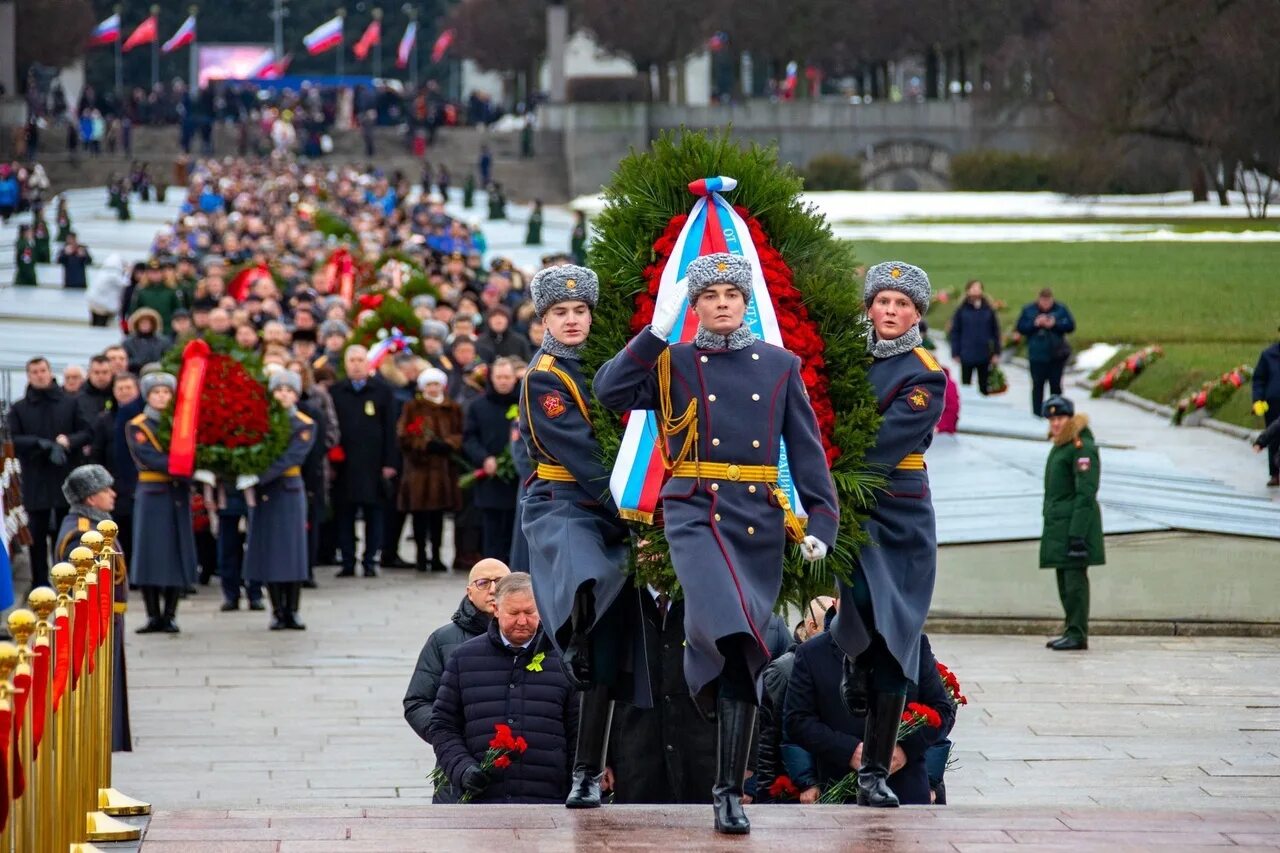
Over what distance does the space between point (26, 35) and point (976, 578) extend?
220ft

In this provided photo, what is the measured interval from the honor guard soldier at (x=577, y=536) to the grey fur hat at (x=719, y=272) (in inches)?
29.5

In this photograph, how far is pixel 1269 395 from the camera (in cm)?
1873

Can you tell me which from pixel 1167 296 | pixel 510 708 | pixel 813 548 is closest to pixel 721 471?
pixel 813 548

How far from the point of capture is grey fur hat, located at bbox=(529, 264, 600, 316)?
7801 millimetres

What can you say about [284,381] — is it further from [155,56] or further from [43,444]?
[155,56]

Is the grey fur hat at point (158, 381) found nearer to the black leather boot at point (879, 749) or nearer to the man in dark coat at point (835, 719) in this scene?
the man in dark coat at point (835, 719)

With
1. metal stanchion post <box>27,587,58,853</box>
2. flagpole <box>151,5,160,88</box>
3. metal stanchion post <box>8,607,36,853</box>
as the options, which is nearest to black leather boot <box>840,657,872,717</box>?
metal stanchion post <box>27,587,58,853</box>

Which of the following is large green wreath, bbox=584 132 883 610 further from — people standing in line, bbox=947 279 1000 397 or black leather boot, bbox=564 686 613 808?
people standing in line, bbox=947 279 1000 397

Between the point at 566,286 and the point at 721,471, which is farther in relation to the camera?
the point at 566,286

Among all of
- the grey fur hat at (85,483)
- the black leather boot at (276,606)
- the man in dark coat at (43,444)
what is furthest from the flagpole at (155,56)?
the grey fur hat at (85,483)

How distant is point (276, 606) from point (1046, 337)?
44.3 feet

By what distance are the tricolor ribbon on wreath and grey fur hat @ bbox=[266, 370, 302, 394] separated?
7822mm

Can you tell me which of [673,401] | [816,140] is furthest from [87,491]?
[816,140]

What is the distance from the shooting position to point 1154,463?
1977 cm
